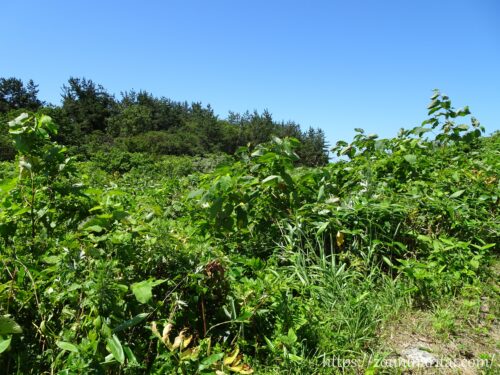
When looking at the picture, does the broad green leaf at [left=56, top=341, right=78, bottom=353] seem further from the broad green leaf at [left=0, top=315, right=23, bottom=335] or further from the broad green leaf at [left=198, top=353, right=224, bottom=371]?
the broad green leaf at [left=198, top=353, right=224, bottom=371]

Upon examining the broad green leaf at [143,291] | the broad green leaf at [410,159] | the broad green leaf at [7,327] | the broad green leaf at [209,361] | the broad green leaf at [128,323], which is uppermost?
the broad green leaf at [410,159]

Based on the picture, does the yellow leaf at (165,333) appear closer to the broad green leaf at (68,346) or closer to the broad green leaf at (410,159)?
the broad green leaf at (68,346)

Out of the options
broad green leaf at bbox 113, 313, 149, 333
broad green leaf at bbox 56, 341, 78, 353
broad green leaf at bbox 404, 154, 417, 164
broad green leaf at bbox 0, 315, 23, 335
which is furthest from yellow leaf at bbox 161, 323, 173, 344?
broad green leaf at bbox 404, 154, 417, 164

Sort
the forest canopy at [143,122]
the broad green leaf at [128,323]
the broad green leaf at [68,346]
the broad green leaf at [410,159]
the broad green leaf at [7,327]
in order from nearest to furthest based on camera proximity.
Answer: the broad green leaf at [7,327]
the broad green leaf at [68,346]
the broad green leaf at [128,323]
the broad green leaf at [410,159]
the forest canopy at [143,122]

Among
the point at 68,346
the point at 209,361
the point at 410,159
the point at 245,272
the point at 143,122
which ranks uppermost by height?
the point at 143,122

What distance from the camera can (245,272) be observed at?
2.17 m

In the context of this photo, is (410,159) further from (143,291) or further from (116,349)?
(116,349)

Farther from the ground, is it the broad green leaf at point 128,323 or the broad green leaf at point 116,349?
the broad green leaf at point 128,323

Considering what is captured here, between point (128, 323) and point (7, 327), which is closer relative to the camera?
point (7, 327)

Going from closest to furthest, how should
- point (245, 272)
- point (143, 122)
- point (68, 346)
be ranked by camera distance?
point (68, 346)
point (245, 272)
point (143, 122)

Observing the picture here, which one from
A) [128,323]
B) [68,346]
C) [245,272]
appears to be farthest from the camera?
[245,272]

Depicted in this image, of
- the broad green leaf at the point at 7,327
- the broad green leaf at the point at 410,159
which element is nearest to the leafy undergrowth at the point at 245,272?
the broad green leaf at the point at 7,327

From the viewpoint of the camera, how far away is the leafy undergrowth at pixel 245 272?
135cm

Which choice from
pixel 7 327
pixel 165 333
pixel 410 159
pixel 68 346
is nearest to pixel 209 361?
pixel 165 333
